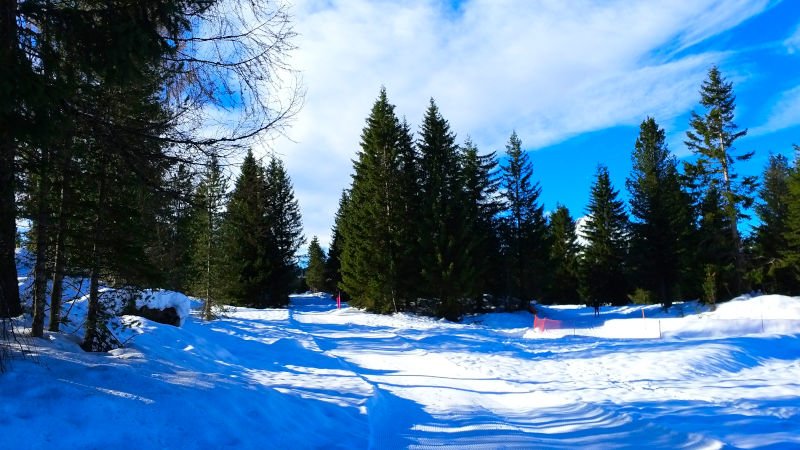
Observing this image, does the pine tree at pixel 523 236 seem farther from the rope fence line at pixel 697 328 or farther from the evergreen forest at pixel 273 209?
the rope fence line at pixel 697 328

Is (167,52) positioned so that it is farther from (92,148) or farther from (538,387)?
(538,387)

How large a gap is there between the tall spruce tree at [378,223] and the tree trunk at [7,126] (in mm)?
22662

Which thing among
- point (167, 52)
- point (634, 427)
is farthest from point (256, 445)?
point (634, 427)

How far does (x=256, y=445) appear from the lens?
16.8ft

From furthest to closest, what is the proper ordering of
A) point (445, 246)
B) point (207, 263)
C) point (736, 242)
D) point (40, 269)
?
point (736, 242), point (445, 246), point (207, 263), point (40, 269)

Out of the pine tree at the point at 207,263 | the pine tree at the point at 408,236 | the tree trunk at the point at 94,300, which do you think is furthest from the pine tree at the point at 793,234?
the tree trunk at the point at 94,300

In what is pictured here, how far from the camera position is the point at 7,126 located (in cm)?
424

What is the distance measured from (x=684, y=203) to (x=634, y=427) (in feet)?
108

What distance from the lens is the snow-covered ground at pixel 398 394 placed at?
485 cm

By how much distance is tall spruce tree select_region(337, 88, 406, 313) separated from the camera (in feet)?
92.5

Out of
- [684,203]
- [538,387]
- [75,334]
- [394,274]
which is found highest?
[684,203]

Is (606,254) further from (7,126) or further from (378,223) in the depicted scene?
(7,126)

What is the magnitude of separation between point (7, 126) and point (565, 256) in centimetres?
5067

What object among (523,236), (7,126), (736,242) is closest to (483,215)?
(523,236)
